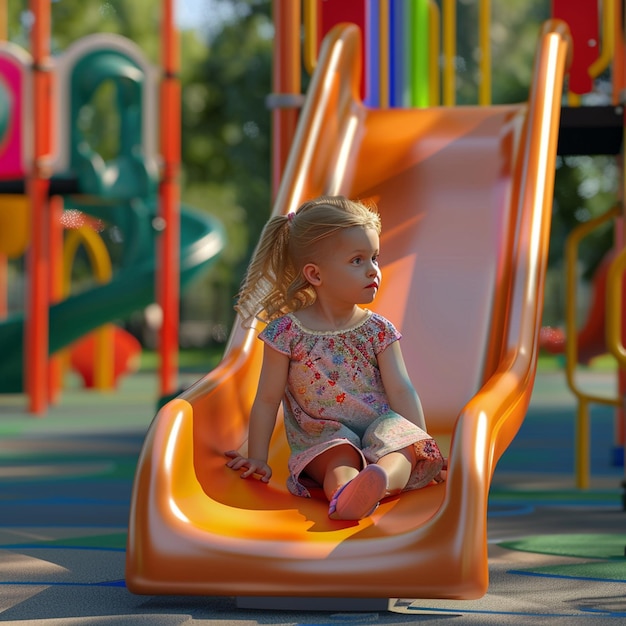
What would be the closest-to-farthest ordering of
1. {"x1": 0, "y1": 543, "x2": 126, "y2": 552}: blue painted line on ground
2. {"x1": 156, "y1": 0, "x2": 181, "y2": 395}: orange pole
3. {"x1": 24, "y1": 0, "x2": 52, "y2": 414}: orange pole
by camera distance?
{"x1": 0, "y1": 543, "x2": 126, "y2": 552}: blue painted line on ground → {"x1": 24, "y1": 0, "x2": 52, "y2": 414}: orange pole → {"x1": 156, "y1": 0, "x2": 181, "y2": 395}: orange pole

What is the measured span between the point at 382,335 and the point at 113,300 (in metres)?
8.36

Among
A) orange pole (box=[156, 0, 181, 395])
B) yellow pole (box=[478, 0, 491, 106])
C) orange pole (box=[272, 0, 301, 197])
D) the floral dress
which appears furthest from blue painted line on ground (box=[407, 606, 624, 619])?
orange pole (box=[156, 0, 181, 395])

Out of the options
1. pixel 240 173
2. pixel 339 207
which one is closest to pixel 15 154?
pixel 339 207

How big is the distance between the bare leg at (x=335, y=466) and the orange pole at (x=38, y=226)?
738 centimetres

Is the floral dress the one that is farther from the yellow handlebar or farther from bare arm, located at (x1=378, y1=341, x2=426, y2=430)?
the yellow handlebar

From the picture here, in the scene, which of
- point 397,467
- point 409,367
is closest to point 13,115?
point 409,367

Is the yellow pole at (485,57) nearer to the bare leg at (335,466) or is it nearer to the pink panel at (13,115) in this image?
the bare leg at (335,466)

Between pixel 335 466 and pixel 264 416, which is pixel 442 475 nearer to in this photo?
pixel 335 466

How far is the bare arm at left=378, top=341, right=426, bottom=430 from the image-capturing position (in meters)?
3.71

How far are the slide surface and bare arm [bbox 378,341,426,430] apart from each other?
821 cm

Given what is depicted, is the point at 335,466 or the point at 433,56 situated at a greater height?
the point at 433,56

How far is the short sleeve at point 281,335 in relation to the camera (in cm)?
375

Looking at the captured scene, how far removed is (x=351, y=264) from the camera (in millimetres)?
3740

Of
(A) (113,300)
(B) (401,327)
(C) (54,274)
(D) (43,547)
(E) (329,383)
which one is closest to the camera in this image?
(E) (329,383)
